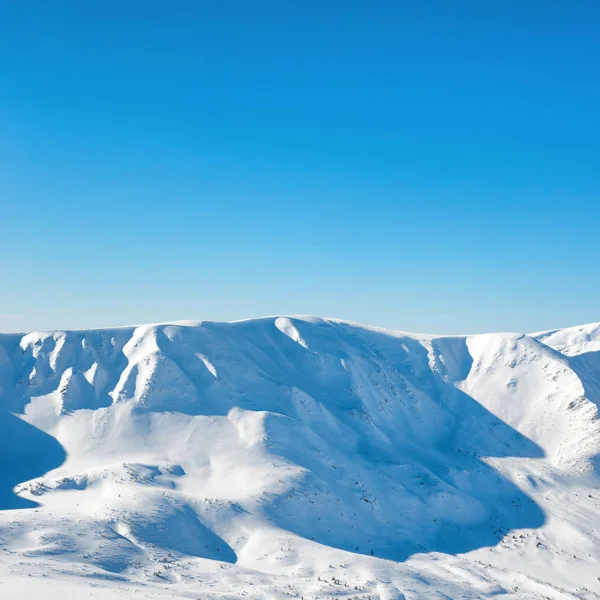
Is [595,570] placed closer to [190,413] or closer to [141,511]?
[141,511]

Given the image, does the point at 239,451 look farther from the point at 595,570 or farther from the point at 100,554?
the point at 595,570

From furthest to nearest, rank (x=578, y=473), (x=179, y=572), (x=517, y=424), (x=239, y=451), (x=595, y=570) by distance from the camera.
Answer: (x=517, y=424) → (x=578, y=473) → (x=239, y=451) → (x=595, y=570) → (x=179, y=572)

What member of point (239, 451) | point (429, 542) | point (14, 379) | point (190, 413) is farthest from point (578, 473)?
point (14, 379)

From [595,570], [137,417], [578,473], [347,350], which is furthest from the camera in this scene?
[347,350]

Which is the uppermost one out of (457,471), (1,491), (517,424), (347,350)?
(347,350)

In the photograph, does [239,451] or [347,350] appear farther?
[347,350]

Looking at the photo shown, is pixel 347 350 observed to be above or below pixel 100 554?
above

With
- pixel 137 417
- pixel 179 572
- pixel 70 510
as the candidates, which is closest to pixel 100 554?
pixel 179 572
